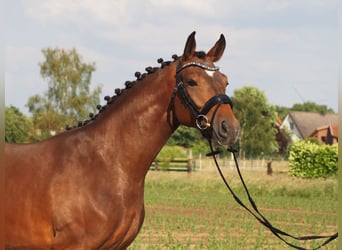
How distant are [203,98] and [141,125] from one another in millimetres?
672

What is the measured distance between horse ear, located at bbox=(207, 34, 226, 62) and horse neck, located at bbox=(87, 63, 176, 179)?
0.36 m

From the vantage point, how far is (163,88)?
530cm

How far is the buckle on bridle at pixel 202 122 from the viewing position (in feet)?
16.3

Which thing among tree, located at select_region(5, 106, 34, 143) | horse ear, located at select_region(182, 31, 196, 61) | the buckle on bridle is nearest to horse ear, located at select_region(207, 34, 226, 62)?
horse ear, located at select_region(182, 31, 196, 61)

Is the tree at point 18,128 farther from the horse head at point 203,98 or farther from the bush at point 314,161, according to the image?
the horse head at point 203,98

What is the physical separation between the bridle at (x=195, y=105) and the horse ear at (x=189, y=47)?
91mm

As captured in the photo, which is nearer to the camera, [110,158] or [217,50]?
[110,158]

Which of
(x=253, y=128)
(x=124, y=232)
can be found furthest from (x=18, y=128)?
(x=124, y=232)

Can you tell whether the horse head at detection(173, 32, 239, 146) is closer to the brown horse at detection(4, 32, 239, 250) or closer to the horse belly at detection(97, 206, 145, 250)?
the brown horse at detection(4, 32, 239, 250)

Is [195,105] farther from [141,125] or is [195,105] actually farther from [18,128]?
[18,128]

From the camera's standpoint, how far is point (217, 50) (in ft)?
17.6

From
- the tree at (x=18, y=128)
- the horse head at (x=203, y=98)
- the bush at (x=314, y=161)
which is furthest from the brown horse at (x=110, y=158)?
the tree at (x=18, y=128)

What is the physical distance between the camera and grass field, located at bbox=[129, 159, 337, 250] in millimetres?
13273

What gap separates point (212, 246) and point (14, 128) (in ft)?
181
